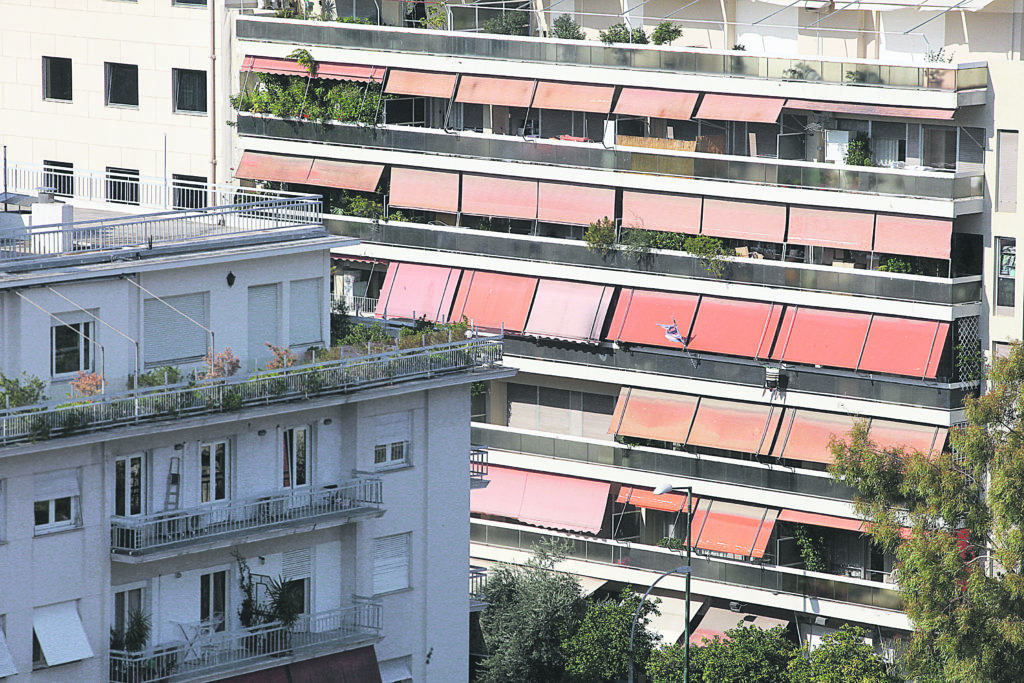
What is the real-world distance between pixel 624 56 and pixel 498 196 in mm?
6246

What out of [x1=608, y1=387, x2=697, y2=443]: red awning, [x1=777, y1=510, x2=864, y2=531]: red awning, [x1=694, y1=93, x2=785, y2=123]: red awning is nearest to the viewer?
[x1=777, y1=510, x2=864, y2=531]: red awning

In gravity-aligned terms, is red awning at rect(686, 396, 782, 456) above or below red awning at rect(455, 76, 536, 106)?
below

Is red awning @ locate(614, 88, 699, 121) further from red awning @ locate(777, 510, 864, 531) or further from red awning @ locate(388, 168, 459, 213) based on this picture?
red awning @ locate(777, 510, 864, 531)

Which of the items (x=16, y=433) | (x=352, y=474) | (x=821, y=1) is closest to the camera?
(x=16, y=433)

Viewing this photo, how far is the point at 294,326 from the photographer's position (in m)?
55.4

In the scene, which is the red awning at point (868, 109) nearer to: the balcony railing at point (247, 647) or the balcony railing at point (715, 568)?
the balcony railing at point (715, 568)

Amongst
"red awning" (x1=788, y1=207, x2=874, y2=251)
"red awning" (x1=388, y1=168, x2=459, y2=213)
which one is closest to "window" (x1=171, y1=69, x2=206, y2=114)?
"red awning" (x1=388, y1=168, x2=459, y2=213)

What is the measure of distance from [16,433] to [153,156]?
34823 mm

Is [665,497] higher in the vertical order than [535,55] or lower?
lower

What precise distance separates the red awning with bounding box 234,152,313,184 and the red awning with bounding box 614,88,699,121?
11.8m

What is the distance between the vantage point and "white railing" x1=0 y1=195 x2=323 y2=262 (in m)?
51.3

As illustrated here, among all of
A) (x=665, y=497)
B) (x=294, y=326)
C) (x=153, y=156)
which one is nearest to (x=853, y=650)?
(x=665, y=497)

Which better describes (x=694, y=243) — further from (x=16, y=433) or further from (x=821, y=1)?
(x=16, y=433)

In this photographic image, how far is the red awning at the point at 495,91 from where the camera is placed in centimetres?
7469
